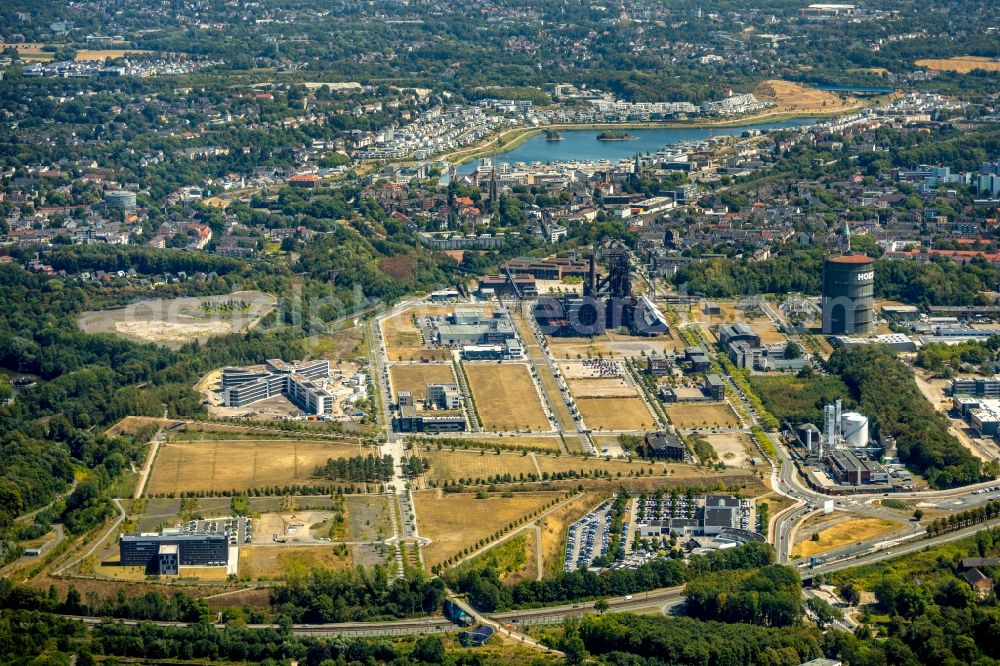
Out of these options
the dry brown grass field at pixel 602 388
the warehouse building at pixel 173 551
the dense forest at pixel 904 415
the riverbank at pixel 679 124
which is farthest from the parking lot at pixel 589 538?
the riverbank at pixel 679 124

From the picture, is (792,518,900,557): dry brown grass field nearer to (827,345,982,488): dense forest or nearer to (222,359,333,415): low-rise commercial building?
(827,345,982,488): dense forest

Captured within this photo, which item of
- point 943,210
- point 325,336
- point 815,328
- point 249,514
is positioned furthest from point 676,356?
point 943,210

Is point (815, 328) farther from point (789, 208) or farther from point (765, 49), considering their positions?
point (765, 49)

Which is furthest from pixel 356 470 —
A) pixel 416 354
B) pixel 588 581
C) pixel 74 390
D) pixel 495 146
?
pixel 495 146

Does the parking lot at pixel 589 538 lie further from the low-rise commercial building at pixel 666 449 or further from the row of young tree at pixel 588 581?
the low-rise commercial building at pixel 666 449

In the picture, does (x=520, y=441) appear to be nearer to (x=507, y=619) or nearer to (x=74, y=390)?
(x=507, y=619)
